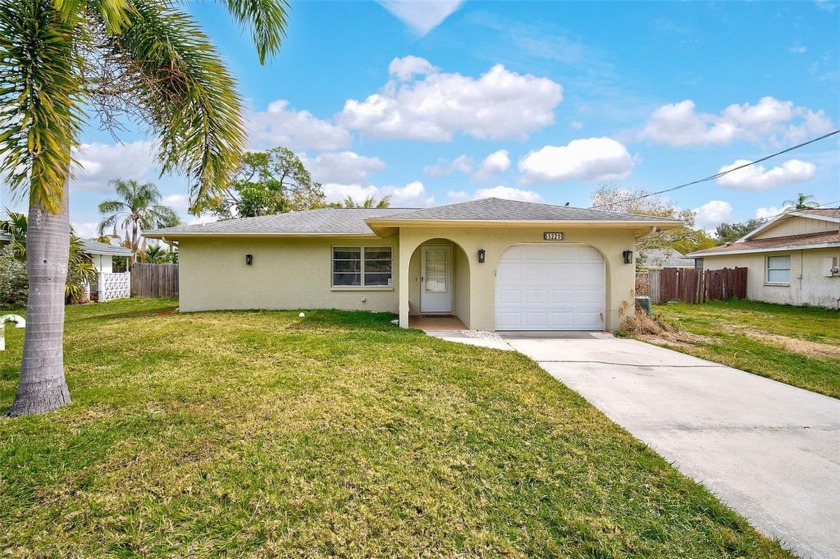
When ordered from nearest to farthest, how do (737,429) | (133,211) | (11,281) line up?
(737,429)
(11,281)
(133,211)

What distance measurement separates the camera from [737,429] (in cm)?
382

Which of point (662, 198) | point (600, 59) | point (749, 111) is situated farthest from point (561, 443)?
point (662, 198)

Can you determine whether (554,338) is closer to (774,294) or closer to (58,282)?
(58,282)

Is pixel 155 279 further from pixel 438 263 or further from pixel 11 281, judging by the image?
pixel 438 263

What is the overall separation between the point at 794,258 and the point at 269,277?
65.1ft

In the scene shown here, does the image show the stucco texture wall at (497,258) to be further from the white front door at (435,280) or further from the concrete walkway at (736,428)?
the white front door at (435,280)

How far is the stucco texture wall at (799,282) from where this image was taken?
1352 cm

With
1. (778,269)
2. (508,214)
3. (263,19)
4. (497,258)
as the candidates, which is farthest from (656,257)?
(263,19)

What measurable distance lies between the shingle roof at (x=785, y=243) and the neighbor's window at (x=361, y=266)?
15336 millimetres

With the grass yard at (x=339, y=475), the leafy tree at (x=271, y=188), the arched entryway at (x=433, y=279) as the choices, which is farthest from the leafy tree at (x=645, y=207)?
the grass yard at (x=339, y=475)

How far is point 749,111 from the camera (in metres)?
13.5

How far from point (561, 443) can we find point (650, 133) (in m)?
17.8

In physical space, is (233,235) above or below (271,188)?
below

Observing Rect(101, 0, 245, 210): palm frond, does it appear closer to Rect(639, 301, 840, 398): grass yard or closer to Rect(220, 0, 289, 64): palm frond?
Rect(220, 0, 289, 64): palm frond
